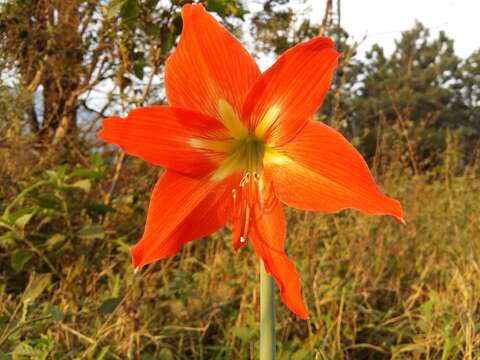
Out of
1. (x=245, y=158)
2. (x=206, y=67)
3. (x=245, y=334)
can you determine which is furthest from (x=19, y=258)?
(x=206, y=67)

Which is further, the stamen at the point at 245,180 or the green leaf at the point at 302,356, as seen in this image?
the green leaf at the point at 302,356

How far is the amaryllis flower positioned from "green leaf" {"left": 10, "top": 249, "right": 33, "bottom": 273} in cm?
137

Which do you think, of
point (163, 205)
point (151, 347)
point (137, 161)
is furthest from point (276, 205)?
point (137, 161)

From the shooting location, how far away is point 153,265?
2100mm

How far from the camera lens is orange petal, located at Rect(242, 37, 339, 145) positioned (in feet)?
1.83

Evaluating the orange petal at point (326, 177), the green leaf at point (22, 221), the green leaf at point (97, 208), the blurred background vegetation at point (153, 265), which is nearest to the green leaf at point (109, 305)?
the blurred background vegetation at point (153, 265)

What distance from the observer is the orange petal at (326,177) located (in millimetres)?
556

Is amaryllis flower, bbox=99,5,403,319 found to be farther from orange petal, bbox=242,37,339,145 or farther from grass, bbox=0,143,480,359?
grass, bbox=0,143,480,359

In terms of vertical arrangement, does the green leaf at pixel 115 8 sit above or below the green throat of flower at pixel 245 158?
above

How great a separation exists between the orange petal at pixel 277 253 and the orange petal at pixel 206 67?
0.16 meters

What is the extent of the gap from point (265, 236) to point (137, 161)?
7.78 feet

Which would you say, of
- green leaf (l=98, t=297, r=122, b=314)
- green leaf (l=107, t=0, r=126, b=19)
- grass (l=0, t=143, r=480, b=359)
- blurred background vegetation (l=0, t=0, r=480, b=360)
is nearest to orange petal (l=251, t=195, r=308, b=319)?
blurred background vegetation (l=0, t=0, r=480, b=360)

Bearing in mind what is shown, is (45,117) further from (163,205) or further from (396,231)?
(163,205)

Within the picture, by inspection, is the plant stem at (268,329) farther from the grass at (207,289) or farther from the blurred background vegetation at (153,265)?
the grass at (207,289)
